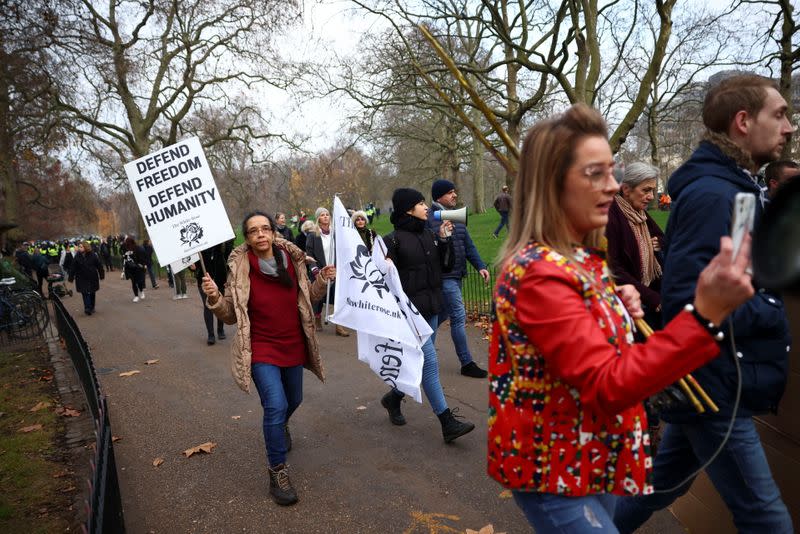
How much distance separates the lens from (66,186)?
40.2m

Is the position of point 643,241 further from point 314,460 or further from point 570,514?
point 314,460

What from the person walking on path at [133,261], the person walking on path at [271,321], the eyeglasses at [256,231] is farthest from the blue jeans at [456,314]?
the person walking on path at [133,261]

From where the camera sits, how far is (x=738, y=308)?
1821 mm

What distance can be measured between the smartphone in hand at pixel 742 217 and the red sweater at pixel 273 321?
3216 mm

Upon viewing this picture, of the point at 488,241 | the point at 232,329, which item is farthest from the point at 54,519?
the point at 488,241

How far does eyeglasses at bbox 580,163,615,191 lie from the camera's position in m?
1.51

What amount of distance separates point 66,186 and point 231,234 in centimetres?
4222

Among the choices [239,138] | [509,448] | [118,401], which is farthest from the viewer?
[239,138]

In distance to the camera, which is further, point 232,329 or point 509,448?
point 232,329

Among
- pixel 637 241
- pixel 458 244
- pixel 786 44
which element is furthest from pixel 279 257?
pixel 786 44

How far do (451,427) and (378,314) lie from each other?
3.39 feet

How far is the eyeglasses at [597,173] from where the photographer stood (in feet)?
4.96

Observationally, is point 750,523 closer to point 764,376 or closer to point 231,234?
point 764,376

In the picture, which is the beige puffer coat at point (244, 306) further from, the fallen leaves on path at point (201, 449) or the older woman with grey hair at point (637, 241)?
the older woman with grey hair at point (637, 241)
